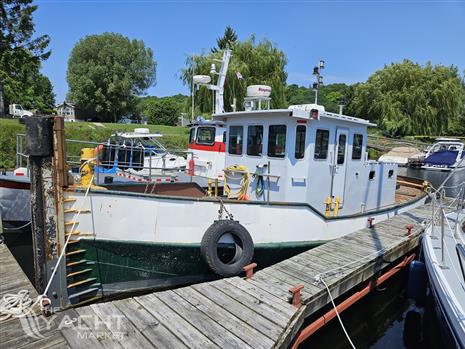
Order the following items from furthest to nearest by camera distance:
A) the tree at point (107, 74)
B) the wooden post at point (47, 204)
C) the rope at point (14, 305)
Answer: the tree at point (107, 74)
the wooden post at point (47, 204)
the rope at point (14, 305)

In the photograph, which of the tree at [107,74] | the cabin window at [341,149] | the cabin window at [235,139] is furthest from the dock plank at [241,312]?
the tree at [107,74]

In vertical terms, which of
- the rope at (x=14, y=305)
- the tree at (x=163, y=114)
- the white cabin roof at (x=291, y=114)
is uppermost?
the tree at (x=163, y=114)

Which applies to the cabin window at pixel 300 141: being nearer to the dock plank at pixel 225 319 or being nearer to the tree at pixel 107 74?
the dock plank at pixel 225 319

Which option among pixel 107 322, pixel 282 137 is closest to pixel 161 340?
pixel 107 322

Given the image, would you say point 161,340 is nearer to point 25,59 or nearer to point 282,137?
point 282,137

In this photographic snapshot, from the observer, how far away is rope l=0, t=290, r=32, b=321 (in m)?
4.05

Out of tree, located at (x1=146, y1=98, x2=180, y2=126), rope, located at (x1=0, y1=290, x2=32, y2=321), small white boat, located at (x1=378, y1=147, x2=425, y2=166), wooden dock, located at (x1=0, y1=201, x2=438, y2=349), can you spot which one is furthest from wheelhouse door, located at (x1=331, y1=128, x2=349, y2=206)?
tree, located at (x1=146, y1=98, x2=180, y2=126)

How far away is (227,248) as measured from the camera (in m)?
5.85

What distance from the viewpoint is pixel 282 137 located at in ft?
22.1

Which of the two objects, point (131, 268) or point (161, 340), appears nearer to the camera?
point (161, 340)

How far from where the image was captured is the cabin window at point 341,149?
7334mm

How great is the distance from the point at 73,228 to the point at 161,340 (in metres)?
2.43

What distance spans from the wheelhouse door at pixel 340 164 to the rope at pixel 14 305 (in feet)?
19.4

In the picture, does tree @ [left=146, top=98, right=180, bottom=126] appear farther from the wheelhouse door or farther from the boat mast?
the wheelhouse door
